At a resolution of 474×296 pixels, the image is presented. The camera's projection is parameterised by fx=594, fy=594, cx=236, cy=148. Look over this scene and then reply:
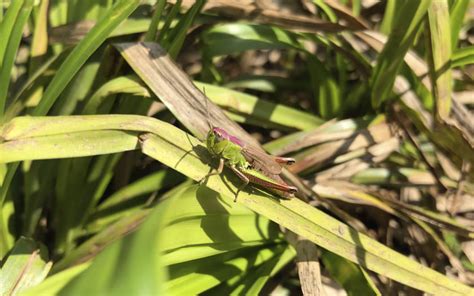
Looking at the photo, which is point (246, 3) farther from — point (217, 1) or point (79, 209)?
point (79, 209)

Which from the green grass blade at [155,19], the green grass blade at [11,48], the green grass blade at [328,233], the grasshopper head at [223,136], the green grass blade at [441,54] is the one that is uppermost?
the green grass blade at [441,54]

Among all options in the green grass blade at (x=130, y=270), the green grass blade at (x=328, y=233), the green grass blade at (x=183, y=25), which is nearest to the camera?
the green grass blade at (x=130, y=270)

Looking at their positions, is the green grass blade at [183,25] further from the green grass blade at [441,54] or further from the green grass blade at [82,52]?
the green grass blade at [441,54]

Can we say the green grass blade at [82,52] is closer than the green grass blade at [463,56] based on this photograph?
Yes

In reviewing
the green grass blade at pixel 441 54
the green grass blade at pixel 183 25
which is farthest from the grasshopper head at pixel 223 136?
the green grass blade at pixel 441 54

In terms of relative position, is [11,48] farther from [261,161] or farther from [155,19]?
[261,161]

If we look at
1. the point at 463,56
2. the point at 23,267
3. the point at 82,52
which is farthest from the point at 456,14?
the point at 23,267

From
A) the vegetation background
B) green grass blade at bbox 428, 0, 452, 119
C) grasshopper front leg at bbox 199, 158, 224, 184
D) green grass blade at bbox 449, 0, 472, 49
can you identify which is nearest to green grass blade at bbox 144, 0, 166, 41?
the vegetation background
